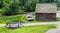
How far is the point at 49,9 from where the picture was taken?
40844mm

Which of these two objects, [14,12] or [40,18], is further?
[14,12]

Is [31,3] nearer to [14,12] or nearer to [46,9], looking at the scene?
[14,12]

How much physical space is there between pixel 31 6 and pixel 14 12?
674 centimetres

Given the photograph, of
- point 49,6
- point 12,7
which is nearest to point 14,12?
point 12,7

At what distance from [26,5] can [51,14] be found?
684 inches

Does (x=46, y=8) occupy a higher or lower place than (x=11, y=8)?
higher

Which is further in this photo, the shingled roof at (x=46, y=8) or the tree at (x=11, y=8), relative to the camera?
the tree at (x=11, y=8)

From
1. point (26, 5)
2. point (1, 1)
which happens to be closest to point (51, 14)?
point (26, 5)

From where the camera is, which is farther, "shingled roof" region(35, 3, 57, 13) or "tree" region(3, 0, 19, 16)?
"tree" region(3, 0, 19, 16)

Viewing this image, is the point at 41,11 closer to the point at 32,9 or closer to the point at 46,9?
the point at 46,9

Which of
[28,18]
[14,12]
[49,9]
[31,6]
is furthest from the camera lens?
[31,6]

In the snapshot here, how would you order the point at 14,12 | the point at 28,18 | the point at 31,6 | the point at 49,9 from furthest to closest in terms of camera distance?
the point at 31,6 < the point at 14,12 < the point at 49,9 < the point at 28,18

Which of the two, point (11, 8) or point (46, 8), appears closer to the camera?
point (46, 8)

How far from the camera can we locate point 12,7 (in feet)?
166
